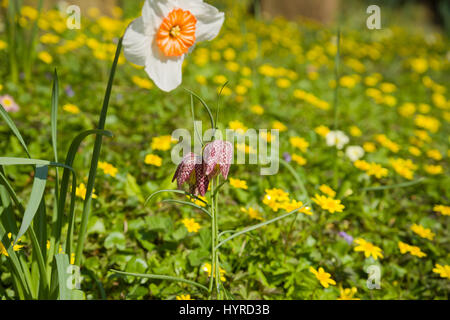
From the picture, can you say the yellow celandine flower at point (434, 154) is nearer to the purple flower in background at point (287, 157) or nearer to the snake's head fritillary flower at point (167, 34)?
the purple flower in background at point (287, 157)

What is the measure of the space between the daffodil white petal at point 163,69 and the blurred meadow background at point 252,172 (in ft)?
1.26

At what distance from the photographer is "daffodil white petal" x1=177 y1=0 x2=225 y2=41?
33.5 inches

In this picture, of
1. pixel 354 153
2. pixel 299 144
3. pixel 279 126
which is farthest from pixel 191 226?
pixel 354 153

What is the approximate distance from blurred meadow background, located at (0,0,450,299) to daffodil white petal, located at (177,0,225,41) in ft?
1.55

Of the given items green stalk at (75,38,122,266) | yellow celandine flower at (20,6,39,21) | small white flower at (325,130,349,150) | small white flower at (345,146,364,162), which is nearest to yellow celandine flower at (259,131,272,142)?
small white flower at (325,130,349,150)

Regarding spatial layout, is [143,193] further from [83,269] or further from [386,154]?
Result: [386,154]

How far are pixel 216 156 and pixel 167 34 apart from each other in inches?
12.3

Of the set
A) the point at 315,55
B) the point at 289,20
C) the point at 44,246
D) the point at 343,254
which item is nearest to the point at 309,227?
the point at 343,254

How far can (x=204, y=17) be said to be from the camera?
880 millimetres

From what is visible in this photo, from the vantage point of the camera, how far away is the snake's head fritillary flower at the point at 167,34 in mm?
801

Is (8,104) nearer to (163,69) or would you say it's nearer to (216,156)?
(163,69)

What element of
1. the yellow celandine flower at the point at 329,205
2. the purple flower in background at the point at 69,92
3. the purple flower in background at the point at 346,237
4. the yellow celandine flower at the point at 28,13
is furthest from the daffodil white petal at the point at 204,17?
the yellow celandine flower at the point at 28,13

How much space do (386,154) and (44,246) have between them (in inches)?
84.5
